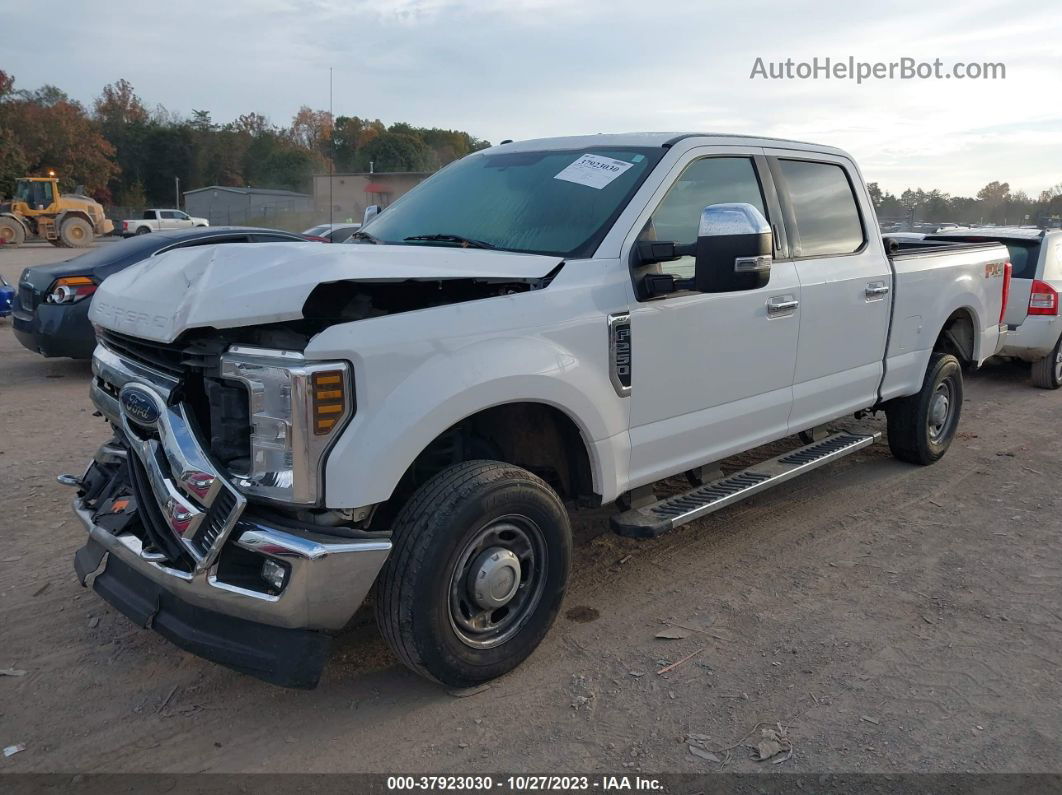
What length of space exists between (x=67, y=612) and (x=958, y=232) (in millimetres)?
9495

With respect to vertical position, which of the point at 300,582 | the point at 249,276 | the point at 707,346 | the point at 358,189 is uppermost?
the point at 358,189

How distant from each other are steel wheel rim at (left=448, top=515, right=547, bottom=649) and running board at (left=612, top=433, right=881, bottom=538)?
51cm

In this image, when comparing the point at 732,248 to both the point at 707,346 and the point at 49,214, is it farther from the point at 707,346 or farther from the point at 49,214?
the point at 49,214

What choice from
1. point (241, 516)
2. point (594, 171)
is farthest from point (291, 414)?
point (594, 171)

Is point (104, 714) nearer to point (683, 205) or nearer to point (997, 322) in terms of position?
point (683, 205)

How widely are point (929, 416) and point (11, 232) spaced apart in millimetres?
35333

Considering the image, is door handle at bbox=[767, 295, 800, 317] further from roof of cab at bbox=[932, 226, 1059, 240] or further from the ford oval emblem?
roof of cab at bbox=[932, 226, 1059, 240]

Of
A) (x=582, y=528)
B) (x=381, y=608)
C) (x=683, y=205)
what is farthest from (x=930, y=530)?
(x=381, y=608)

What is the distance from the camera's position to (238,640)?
2961 millimetres

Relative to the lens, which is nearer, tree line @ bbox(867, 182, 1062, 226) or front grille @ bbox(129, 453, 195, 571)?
front grille @ bbox(129, 453, 195, 571)

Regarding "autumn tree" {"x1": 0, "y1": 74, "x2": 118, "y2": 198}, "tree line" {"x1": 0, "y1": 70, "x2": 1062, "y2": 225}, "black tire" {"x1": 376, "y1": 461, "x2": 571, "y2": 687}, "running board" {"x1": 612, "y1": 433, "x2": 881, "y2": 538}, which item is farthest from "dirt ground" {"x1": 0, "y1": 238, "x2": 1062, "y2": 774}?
"autumn tree" {"x1": 0, "y1": 74, "x2": 118, "y2": 198}

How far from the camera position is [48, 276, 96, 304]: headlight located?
8.27 meters

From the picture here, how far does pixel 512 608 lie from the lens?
342cm

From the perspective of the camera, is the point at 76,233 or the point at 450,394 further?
the point at 76,233
